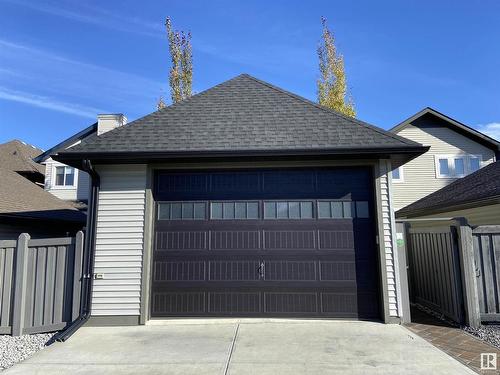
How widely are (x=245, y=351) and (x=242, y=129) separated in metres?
4.31

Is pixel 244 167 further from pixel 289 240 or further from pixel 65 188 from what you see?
pixel 65 188

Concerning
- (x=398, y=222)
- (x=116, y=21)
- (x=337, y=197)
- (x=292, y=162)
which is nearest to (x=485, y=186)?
(x=398, y=222)

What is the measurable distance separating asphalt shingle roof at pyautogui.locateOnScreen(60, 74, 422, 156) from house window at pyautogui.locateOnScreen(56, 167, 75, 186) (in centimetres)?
1300

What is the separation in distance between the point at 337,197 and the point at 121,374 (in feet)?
15.8

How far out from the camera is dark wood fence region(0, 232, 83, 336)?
19.2ft

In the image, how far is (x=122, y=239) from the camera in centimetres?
667

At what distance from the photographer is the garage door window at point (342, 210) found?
6.73m

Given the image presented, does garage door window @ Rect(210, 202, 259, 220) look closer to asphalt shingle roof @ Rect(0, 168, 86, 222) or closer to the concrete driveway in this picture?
the concrete driveway

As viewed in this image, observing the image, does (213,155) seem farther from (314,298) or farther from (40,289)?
(40,289)

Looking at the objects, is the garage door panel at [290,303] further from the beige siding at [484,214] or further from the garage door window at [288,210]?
the beige siding at [484,214]

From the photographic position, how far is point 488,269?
598cm

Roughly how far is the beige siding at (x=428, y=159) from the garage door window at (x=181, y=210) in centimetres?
1208

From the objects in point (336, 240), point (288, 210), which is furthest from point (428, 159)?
point (288, 210)

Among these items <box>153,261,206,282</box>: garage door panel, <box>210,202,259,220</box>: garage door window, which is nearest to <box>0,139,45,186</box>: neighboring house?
<box>153,261,206,282</box>: garage door panel
